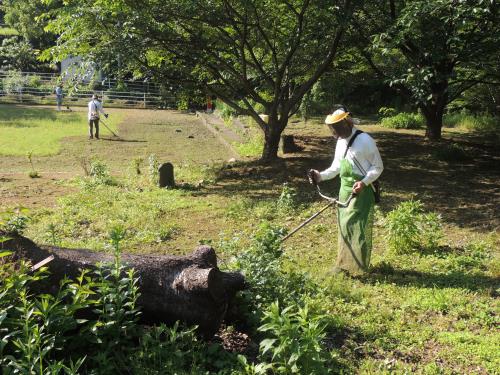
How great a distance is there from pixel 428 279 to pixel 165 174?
20.8 ft

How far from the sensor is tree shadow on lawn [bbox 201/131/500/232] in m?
8.38

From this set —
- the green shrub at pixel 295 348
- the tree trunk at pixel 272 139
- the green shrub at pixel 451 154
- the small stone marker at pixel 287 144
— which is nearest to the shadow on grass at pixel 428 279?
the green shrub at pixel 295 348

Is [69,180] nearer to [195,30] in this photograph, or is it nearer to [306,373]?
[195,30]

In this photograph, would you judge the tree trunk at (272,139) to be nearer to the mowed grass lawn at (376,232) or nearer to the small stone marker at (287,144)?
the mowed grass lawn at (376,232)

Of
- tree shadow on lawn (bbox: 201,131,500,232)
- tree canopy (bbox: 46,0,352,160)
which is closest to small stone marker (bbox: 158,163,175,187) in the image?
tree shadow on lawn (bbox: 201,131,500,232)

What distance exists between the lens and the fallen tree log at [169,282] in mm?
3758

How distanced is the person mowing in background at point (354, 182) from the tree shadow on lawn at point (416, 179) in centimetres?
268

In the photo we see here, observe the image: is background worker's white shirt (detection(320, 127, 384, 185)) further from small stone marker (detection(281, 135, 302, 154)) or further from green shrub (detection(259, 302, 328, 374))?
small stone marker (detection(281, 135, 302, 154))

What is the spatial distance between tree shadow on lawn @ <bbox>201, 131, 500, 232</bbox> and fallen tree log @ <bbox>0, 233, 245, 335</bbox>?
4846mm

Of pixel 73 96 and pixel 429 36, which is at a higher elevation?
pixel 429 36

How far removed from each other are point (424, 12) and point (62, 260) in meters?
6.11

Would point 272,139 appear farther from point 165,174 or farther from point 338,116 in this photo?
point 338,116

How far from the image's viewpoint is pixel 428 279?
5445mm

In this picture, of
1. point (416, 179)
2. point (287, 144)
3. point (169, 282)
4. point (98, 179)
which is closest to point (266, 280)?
point (169, 282)
